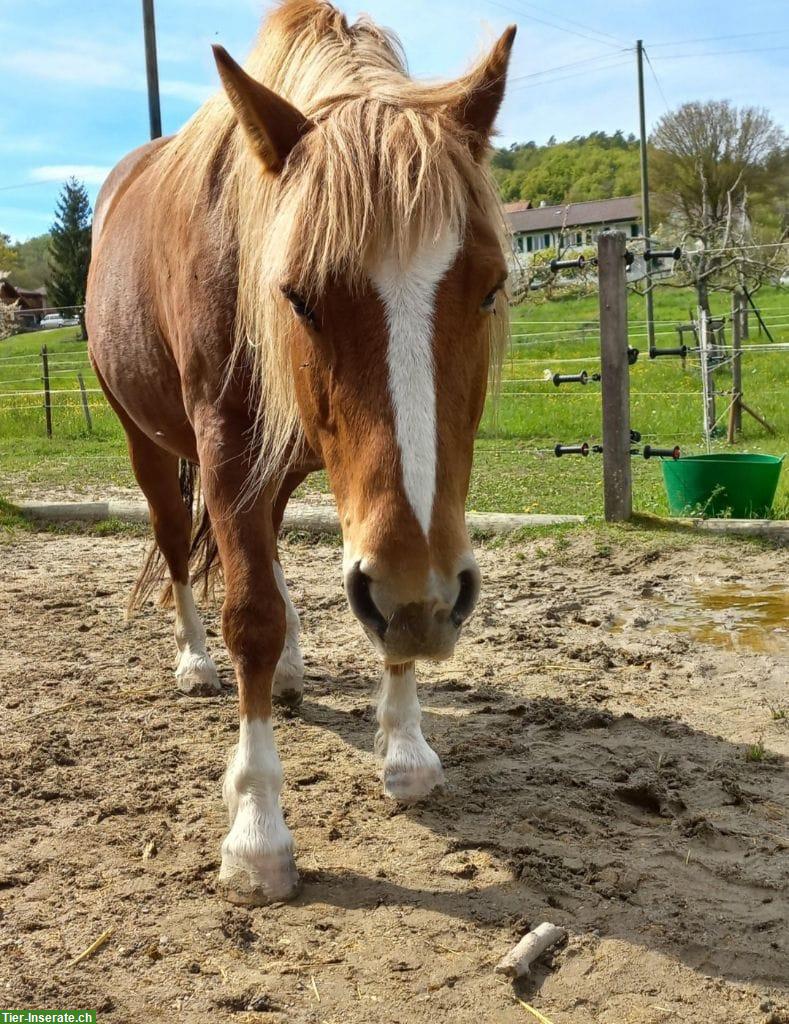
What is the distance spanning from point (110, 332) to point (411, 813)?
2199mm

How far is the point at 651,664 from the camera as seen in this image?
12.7ft

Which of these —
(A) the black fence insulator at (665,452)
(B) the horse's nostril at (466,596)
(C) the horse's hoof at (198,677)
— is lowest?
(C) the horse's hoof at (198,677)

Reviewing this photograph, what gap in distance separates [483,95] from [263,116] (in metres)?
0.55

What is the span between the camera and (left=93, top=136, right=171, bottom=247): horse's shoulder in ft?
13.9

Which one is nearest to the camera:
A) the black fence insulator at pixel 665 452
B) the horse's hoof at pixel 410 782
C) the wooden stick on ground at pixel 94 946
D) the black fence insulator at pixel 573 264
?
the wooden stick on ground at pixel 94 946

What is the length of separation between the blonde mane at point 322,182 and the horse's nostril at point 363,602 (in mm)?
607

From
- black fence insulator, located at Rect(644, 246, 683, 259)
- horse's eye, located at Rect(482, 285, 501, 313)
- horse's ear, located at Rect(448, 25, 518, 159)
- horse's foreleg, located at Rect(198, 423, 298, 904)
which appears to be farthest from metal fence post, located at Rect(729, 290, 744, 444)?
horse's eye, located at Rect(482, 285, 501, 313)

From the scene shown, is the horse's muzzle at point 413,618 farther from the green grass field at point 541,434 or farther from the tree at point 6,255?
the tree at point 6,255

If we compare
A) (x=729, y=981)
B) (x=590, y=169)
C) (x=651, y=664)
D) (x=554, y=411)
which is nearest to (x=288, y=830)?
(x=729, y=981)

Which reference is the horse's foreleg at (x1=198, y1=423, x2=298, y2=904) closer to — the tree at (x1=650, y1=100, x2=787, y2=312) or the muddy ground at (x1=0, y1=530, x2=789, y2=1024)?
the muddy ground at (x1=0, y1=530, x2=789, y2=1024)

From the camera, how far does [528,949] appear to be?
197 centimetres

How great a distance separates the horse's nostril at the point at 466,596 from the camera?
1.88 meters

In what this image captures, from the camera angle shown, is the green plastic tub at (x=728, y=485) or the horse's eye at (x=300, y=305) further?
the green plastic tub at (x=728, y=485)

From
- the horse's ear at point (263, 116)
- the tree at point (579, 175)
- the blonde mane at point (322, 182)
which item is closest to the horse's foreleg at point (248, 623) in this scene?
the blonde mane at point (322, 182)
